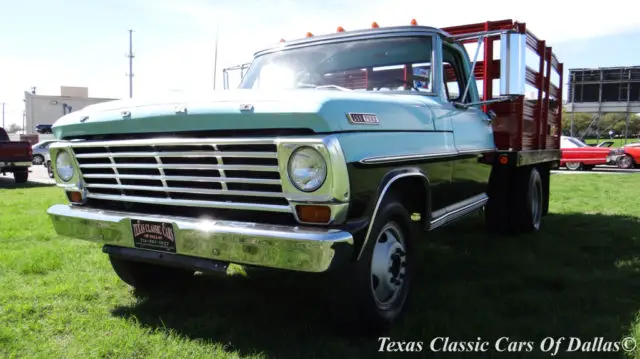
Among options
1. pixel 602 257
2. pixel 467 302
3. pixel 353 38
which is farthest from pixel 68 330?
pixel 602 257

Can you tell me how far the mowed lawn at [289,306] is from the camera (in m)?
2.77

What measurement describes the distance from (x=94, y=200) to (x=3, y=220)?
431 centimetres

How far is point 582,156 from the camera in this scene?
18.4m

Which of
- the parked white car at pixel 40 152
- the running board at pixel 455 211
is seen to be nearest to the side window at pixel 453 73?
the running board at pixel 455 211

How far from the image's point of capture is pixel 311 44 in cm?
408

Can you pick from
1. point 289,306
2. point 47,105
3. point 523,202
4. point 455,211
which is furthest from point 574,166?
point 47,105

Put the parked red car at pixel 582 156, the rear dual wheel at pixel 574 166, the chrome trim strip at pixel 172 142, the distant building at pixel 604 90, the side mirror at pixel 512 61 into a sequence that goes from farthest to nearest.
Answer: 1. the distant building at pixel 604 90
2. the rear dual wheel at pixel 574 166
3. the parked red car at pixel 582 156
4. the side mirror at pixel 512 61
5. the chrome trim strip at pixel 172 142

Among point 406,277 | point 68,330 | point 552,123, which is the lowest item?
point 68,330

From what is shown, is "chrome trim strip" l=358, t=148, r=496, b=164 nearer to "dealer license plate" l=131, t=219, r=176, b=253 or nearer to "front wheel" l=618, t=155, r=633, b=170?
"dealer license plate" l=131, t=219, r=176, b=253

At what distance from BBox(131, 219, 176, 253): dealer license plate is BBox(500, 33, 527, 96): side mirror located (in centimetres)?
243

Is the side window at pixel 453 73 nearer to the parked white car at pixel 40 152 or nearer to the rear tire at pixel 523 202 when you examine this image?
the rear tire at pixel 523 202

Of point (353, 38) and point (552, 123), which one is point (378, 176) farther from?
point (552, 123)

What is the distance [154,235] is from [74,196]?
92 cm

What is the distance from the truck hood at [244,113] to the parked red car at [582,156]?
17161 millimetres
